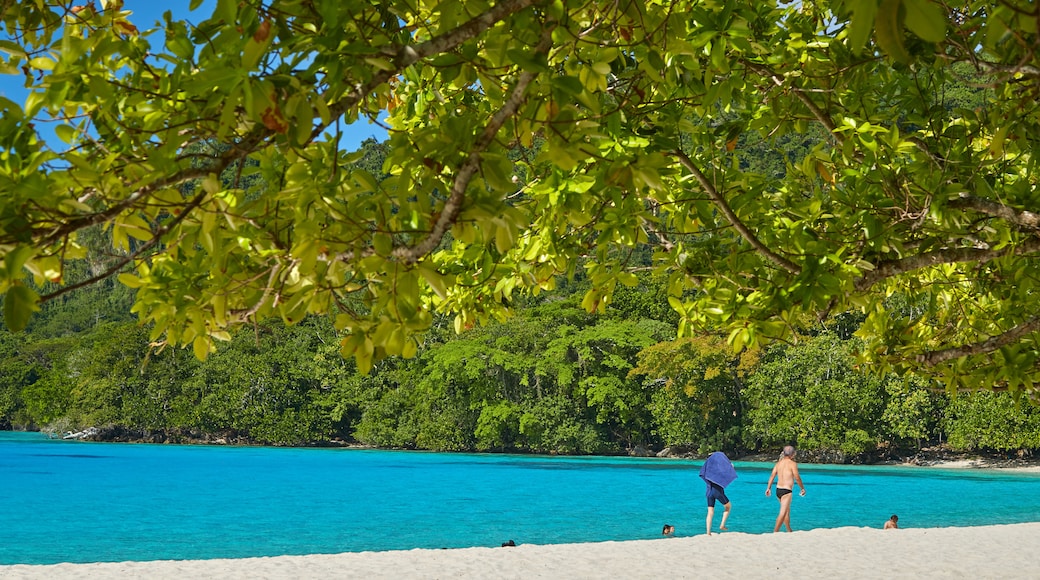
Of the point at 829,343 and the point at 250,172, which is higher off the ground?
the point at 829,343

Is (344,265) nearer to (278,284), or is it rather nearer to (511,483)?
(278,284)

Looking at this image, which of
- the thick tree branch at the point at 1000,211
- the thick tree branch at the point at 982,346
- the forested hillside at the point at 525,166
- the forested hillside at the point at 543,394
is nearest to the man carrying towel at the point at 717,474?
the forested hillside at the point at 525,166

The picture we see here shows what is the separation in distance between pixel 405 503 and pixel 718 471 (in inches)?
441

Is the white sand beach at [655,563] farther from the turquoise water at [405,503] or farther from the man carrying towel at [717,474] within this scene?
the turquoise water at [405,503]

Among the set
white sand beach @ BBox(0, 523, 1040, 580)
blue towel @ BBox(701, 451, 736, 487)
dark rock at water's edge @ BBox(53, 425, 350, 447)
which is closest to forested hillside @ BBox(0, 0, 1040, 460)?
white sand beach @ BBox(0, 523, 1040, 580)

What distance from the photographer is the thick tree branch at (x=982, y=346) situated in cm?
388

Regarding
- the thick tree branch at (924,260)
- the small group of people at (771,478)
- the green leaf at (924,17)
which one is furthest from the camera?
the small group of people at (771,478)

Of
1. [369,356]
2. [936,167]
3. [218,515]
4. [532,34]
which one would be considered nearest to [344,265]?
[369,356]

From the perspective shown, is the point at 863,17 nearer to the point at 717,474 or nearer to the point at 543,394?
the point at 717,474

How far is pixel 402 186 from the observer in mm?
1936

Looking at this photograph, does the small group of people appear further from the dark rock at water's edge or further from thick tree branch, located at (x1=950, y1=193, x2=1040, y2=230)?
the dark rock at water's edge

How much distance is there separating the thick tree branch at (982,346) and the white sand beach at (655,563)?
16.5ft

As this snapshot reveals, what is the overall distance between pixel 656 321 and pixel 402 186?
39.5m

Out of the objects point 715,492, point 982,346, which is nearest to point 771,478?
point 715,492
